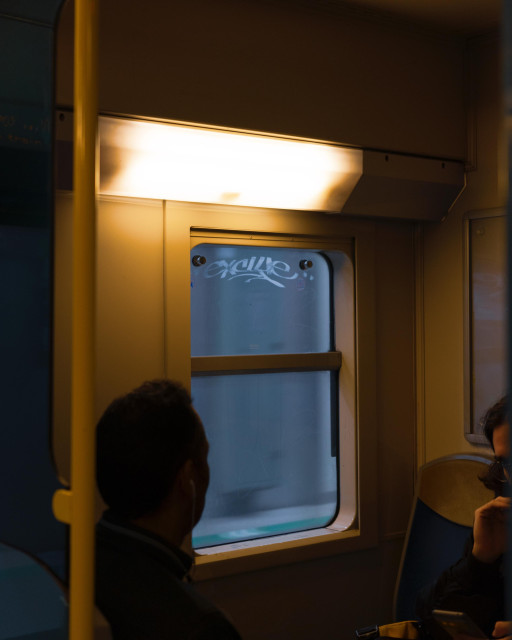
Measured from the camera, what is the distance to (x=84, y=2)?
1.21 m

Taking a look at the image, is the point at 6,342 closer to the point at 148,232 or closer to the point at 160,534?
the point at 160,534

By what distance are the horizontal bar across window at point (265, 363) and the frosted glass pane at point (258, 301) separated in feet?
0.21

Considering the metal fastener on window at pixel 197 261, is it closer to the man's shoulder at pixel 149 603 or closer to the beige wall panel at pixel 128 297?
the beige wall panel at pixel 128 297

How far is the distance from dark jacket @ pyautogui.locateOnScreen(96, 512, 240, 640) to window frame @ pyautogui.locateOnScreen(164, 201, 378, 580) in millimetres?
1443

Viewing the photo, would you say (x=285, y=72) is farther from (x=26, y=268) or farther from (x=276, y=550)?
(x=276, y=550)

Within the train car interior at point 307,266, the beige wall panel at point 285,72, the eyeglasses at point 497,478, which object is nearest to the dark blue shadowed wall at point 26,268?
the train car interior at point 307,266

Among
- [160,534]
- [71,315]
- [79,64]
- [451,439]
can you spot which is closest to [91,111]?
[79,64]

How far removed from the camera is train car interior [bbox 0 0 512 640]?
112 inches

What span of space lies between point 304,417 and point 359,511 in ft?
1.63

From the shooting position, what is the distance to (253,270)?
347cm

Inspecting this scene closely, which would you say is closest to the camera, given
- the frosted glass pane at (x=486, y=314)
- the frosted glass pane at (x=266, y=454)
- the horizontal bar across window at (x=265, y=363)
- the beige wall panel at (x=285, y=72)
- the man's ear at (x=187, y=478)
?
the man's ear at (x=187, y=478)

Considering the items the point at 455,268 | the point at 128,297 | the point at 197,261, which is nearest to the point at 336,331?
the point at 455,268

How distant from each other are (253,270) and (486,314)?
1.08 m

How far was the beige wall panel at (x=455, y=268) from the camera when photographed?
350 centimetres
